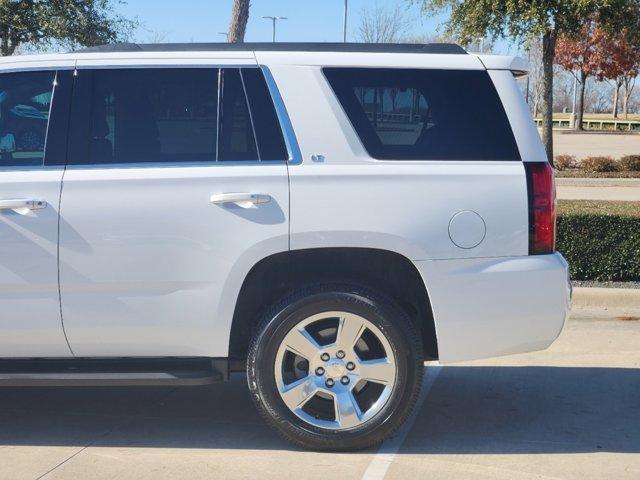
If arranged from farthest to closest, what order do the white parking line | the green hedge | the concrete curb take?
the green hedge → the concrete curb → the white parking line

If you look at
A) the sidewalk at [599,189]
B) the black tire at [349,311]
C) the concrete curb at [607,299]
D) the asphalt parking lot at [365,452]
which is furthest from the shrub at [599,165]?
the black tire at [349,311]

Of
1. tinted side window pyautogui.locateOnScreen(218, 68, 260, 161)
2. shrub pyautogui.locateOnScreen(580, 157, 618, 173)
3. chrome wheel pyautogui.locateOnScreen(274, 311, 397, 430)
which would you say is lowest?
chrome wheel pyautogui.locateOnScreen(274, 311, 397, 430)

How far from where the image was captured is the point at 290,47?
16.6 feet

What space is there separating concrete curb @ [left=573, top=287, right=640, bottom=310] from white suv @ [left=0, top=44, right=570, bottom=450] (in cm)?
425

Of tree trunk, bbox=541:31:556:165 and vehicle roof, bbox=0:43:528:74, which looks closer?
vehicle roof, bbox=0:43:528:74

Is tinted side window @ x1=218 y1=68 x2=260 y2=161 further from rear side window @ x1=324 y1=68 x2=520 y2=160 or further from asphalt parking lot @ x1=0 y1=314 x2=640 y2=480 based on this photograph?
asphalt parking lot @ x1=0 y1=314 x2=640 y2=480

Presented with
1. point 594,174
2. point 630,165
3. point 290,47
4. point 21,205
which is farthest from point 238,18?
point 630,165

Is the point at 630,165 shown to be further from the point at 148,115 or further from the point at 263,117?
the point at 148,115

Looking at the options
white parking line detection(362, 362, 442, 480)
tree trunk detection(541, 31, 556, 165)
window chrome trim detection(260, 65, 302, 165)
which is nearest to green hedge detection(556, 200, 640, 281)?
white parking line detection(362, 362, 442, 480)

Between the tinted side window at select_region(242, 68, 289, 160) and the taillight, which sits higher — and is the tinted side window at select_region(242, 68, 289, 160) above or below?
above

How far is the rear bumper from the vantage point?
4727mm

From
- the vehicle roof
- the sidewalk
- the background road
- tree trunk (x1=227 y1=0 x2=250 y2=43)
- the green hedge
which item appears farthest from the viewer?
the background road

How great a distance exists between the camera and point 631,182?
2183cm

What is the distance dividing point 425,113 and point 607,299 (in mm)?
4672
